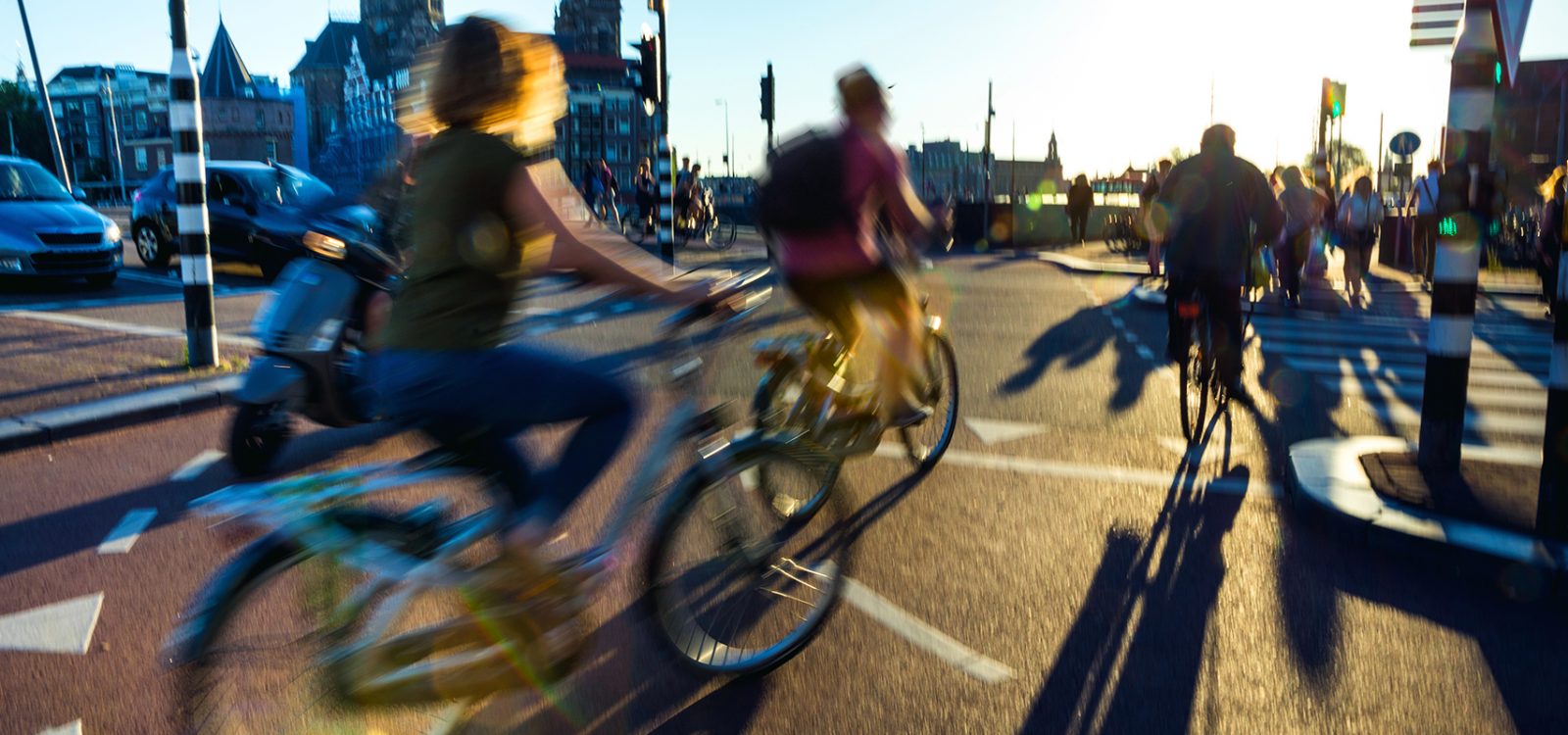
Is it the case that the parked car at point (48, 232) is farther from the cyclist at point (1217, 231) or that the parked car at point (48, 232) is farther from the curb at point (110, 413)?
the cyclist at point (1217, 231)

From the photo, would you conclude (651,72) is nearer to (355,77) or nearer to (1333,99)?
(1333,99)

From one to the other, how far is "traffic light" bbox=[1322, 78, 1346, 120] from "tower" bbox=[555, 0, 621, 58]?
4326 inches

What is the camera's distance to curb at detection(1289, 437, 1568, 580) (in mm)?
4559

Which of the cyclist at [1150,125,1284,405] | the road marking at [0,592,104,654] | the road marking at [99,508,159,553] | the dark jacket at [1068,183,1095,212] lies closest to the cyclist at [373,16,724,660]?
the road marking at [0,592,104,654]

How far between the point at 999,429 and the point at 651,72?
1182 centimetres

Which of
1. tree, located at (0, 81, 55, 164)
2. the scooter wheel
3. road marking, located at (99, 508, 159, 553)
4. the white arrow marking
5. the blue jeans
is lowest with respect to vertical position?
the white arrow marking

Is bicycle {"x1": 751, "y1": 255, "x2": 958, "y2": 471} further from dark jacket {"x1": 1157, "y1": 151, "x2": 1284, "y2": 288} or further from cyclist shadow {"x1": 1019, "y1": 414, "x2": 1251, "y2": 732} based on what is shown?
dark jacket {"x1": 1157, "y1": 151, "x2": 1284, "y2": 288}

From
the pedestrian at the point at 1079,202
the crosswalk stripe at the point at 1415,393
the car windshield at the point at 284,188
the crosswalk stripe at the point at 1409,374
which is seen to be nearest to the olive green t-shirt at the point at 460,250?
the crosswalk stripe at the point at 1415,393

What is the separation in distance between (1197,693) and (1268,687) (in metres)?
0.23

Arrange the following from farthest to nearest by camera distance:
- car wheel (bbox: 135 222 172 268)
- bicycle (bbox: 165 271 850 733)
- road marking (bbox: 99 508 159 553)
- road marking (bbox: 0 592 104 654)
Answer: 1. car wheel (bbox: 135 222 172 268)
2. road marking (bbox: 99 508 159 553)
3. road marking (bbox: 0 592 104 654)
4. bicycle (bbox: 165 271 850 733)

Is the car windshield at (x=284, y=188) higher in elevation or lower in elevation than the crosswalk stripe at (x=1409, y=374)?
higher

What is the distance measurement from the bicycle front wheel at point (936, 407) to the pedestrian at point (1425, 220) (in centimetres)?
1001

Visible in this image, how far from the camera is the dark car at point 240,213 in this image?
1680cm

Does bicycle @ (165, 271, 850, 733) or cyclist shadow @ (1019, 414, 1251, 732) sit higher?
bicycle @ (165, 271, 850, 733)
